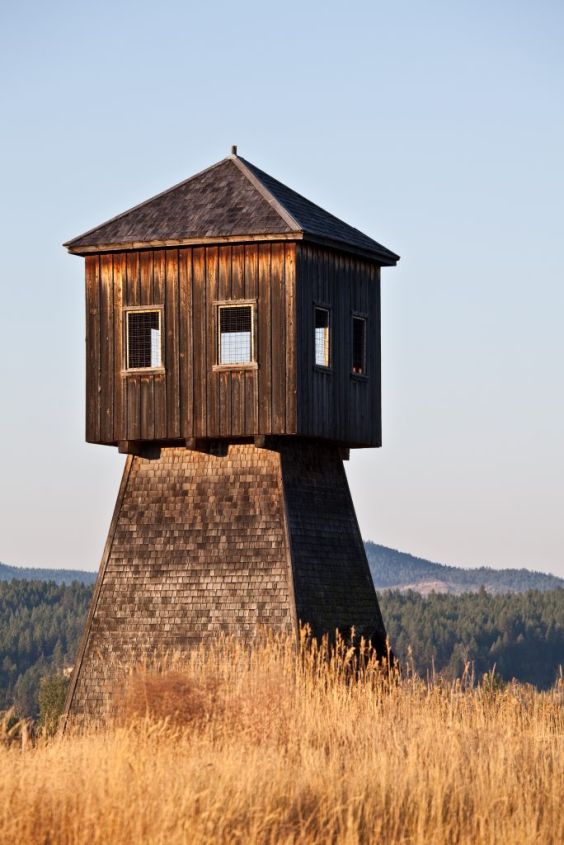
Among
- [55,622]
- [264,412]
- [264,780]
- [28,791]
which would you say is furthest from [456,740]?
[55,622]

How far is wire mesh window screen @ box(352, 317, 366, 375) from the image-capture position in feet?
103

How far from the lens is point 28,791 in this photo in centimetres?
1638

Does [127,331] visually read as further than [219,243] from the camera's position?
Yes

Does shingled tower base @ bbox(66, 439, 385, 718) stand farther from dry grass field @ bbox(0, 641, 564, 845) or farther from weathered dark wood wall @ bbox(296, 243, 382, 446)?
dry grass field @ bbox(0, 641, 564, 845)

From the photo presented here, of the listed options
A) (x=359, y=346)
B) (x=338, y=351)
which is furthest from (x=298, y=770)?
(x=359, y=346)

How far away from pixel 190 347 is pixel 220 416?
1.34m

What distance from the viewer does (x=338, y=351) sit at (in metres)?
30.4

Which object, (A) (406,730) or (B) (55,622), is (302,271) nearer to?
(A) (406,730)

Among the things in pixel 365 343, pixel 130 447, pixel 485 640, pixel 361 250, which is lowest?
pixel 485 640

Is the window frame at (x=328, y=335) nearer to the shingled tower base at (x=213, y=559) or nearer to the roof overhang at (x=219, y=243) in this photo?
the roof overhang at (x=219, y=243)

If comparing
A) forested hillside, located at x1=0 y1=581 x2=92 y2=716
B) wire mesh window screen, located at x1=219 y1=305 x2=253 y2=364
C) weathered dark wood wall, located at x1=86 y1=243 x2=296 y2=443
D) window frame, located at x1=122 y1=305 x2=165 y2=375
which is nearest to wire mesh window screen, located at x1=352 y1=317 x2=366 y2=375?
wire mesh window screen, located at x1=219 y1=305 x2=253 y2=364

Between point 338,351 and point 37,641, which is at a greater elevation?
point 338,351

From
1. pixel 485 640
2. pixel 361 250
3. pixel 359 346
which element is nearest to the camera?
pixel 361 250

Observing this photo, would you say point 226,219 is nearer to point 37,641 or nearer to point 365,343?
point 365,343
